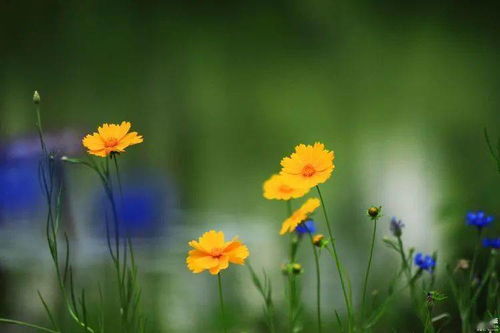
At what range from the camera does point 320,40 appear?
201 cm

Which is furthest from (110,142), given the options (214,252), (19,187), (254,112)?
(254,112)

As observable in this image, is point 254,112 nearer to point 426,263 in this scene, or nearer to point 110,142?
point 426,263

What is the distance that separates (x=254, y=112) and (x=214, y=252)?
1419 mm

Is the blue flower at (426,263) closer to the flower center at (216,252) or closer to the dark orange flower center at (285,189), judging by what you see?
the dark orange flower center at (285,189)

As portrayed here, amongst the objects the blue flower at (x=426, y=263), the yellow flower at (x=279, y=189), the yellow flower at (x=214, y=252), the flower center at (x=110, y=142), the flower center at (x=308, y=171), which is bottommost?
the blue flower at (x=426, y=263)

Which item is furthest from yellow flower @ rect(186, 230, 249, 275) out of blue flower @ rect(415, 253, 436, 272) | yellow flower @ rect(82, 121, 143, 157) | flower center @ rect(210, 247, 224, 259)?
blue flower @ rect(415, 253, 436, 272)

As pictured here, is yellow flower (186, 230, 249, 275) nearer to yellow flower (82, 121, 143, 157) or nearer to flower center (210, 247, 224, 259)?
flower center (210, 247, 224, 259)

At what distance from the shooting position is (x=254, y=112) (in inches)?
79.0

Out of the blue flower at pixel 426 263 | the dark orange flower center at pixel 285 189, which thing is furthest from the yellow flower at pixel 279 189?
the blue flower at pixel 426 263

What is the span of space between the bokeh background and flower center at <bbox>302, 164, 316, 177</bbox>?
1192 mm

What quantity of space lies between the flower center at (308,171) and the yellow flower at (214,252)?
8cm

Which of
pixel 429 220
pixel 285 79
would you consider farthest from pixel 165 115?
pixel 429 220

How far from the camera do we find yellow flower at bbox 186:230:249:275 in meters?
0.59

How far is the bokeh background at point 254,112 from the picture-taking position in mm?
1807
